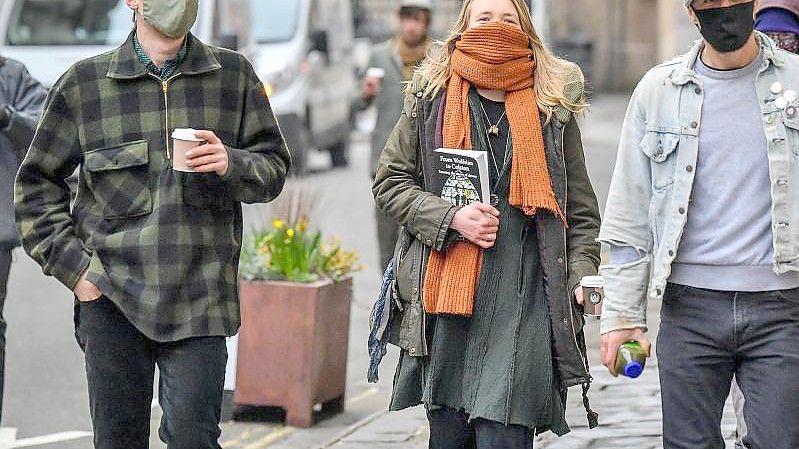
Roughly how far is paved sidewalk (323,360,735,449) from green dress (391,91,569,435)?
6.17 ft

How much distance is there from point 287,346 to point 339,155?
542 inches

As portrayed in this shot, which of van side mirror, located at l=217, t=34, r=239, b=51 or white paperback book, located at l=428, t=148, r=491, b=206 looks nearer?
white paperback book, located at l=428, t=148, r=491, b=206

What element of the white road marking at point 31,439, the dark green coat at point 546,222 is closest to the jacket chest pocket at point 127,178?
the dark green coat at point 546,222

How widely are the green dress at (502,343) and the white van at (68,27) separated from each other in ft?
37.2

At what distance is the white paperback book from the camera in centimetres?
464

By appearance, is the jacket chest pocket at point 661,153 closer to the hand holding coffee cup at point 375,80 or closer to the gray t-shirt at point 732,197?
the gray t-shirt at point 732,197

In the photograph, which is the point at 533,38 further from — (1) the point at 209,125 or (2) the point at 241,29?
(2) the point at 241,29

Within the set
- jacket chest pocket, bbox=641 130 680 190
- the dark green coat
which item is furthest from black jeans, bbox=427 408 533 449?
jacket chest pocket, bbox=641 130 680 190

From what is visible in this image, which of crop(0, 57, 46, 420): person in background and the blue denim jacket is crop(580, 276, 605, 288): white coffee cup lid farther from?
crop(0, 57, 46, 420): person in background

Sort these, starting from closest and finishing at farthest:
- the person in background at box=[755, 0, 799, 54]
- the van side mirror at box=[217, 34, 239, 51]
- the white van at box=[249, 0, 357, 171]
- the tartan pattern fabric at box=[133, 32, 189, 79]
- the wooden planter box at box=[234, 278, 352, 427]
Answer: the tartan pattern fabric at box=[133, 32, 189, 79]
the person in background at box=[755, 0, 799, 54]
the wooden planter box at box=[234, 278, 352, 427]
the van side mirror at box=[217, 34, 239, 51]
the white van at box=[249, 0, 357, 171]

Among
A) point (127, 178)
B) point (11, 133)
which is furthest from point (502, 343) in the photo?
point (11, 133)

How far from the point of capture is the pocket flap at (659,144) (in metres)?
4.34

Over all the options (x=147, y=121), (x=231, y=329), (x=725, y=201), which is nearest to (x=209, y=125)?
(x=147, y=121)

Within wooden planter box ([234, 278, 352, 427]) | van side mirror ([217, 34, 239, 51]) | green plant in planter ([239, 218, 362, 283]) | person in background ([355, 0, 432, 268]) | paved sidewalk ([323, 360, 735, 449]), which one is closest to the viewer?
paved sidewalk ([323, 360, 735, 449])
